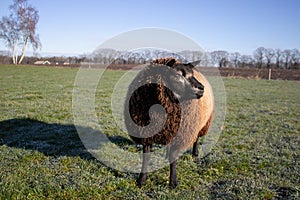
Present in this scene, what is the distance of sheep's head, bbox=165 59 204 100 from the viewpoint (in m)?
3.98

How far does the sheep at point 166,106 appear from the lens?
4.02m

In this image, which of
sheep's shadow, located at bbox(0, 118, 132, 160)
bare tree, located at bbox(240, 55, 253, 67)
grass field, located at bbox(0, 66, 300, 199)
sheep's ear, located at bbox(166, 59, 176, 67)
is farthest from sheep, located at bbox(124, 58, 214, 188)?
bare tree, located at bbox(240, 55, 253, 67)

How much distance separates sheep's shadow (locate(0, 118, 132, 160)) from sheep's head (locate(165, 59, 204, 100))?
2.66 metres

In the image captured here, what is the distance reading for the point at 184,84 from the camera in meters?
4.03

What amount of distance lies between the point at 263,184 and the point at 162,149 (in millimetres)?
2436

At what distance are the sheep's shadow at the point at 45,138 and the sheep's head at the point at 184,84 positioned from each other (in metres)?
2.66

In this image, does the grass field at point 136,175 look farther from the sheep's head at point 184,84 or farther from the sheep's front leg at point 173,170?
the sheep's head at point 184,84

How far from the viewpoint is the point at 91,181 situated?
171 inches

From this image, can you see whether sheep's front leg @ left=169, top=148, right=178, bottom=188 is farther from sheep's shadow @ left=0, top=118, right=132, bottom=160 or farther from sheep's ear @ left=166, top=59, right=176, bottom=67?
sheep's shadow @ left=0, top=118, right=132, bottom=160

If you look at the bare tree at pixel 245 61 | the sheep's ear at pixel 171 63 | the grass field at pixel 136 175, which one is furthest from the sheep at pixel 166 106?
the bare tree at pixel 245 61

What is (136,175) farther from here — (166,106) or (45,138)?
(45,138)

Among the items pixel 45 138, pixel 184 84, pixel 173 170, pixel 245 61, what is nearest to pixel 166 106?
pixel 184 84

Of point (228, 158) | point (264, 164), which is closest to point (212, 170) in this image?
point (228, 158)

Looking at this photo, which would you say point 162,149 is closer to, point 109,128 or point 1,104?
point 109,128
